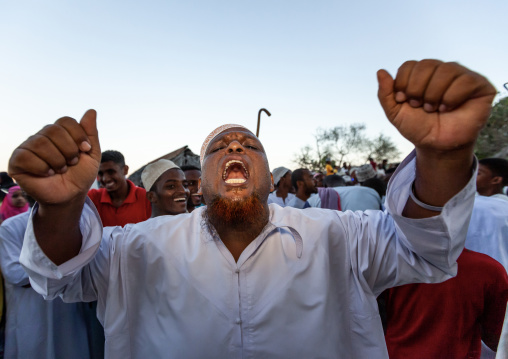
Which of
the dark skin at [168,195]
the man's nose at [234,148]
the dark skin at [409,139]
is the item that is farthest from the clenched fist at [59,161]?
the dark skin at [168,195]

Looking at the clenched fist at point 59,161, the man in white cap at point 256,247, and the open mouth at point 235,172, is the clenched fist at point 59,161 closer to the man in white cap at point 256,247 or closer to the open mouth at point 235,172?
the man in white cap at point 256,247

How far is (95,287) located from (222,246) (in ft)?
2.18

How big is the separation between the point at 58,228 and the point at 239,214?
2.83 ft

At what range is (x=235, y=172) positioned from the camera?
202 centimetres

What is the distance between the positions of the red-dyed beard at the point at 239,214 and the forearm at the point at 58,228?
724 millimetres

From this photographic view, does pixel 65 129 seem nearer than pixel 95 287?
Yes

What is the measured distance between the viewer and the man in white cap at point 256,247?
3.66 ft

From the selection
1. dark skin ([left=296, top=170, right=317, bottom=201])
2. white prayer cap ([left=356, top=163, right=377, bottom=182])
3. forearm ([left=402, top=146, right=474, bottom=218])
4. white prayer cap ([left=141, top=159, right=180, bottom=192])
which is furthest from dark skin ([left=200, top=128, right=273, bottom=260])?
white prayer cap ([left=356, top=163, right=377, bottom=182])

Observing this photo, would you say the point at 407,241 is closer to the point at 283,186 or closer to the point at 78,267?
the point at 78,267

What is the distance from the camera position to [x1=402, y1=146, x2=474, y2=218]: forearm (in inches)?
45.8

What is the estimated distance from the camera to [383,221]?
1651mm

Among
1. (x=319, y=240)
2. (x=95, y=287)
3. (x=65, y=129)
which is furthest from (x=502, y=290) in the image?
(x=65, y=129)

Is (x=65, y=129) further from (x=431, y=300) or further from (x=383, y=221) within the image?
(x=431, y=300)

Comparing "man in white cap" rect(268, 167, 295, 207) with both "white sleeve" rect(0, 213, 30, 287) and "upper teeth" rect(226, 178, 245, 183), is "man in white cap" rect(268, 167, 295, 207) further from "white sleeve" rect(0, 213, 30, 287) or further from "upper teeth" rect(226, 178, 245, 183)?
"upper teeth" rect(226, 178, 245, 183)
